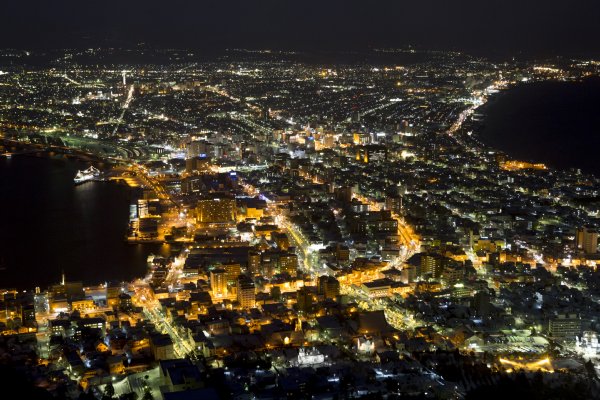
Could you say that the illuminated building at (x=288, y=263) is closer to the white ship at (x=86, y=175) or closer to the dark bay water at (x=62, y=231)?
the dark bay water at (x=62, y=231)

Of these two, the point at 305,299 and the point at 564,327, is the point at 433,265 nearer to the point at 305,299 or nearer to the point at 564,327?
the point at 305,299

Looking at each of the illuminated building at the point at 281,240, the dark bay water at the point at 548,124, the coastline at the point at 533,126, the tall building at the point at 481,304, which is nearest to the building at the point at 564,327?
the tall building at the point at 481,304

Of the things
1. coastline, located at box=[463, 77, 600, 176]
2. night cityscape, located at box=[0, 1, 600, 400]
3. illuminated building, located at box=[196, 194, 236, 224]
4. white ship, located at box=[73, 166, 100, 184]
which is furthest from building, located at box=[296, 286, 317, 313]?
coastline, located at box=[463, 77, 600, 176]

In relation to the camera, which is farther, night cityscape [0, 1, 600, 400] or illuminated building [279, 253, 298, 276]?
illuminated building [279, 253, 298, 276]

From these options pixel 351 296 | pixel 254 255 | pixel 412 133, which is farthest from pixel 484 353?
pixel 412 133

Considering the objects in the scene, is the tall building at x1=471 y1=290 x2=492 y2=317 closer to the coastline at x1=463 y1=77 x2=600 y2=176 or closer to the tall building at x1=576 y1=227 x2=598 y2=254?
the tall building at x1=576 y1=227 x2=598 y2=254

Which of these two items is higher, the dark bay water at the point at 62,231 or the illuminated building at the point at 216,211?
the illuminated building at the point at 216,211
